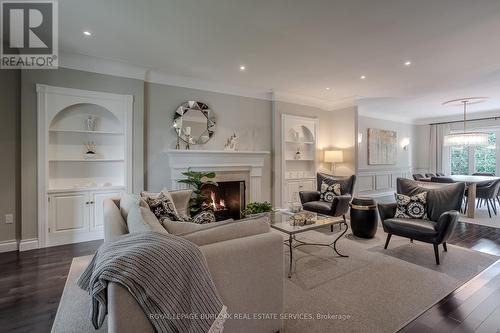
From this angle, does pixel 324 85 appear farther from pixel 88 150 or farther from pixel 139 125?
pixel 88 150

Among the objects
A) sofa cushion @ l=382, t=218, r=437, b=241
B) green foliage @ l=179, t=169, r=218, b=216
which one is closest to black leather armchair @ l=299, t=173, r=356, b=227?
sofa cushion @ l=382, t=218, r=437, b=241

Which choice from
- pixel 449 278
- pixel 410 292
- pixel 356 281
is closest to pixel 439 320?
pixel 410 292

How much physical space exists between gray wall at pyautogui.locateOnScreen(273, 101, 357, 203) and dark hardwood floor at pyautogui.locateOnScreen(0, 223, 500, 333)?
3022 millimetres

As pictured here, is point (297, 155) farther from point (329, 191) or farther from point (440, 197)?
point (440, 197)

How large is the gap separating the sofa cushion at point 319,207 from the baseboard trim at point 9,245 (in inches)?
173

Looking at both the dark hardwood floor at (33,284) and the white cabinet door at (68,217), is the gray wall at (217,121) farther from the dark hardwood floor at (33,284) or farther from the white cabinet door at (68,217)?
the dark hardwood floor at (33,284)

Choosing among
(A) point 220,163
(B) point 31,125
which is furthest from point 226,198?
(B) point 31,125

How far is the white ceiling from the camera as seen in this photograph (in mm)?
2418

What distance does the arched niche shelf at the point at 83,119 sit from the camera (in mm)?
3697

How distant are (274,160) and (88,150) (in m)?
3.45

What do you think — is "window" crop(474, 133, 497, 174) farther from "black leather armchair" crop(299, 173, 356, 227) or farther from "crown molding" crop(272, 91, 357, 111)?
"black leather armchair" crop(299, 173, 356, 227)

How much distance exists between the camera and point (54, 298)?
7.41ft

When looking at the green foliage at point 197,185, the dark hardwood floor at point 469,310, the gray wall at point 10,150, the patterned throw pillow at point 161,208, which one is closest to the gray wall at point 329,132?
the green foliage at point 197,185

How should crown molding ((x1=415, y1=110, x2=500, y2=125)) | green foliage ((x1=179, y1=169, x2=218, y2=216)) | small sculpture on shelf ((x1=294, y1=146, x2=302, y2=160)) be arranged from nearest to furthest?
1. green foliage ((x1=179, y1=169, x2=218, y2=216))
2. small sculpture on shelf ((x1=294, y1=146, x2=302, y2=160))
3. crown molding ((x1=415, y1=110, x2=500, y2=125))
